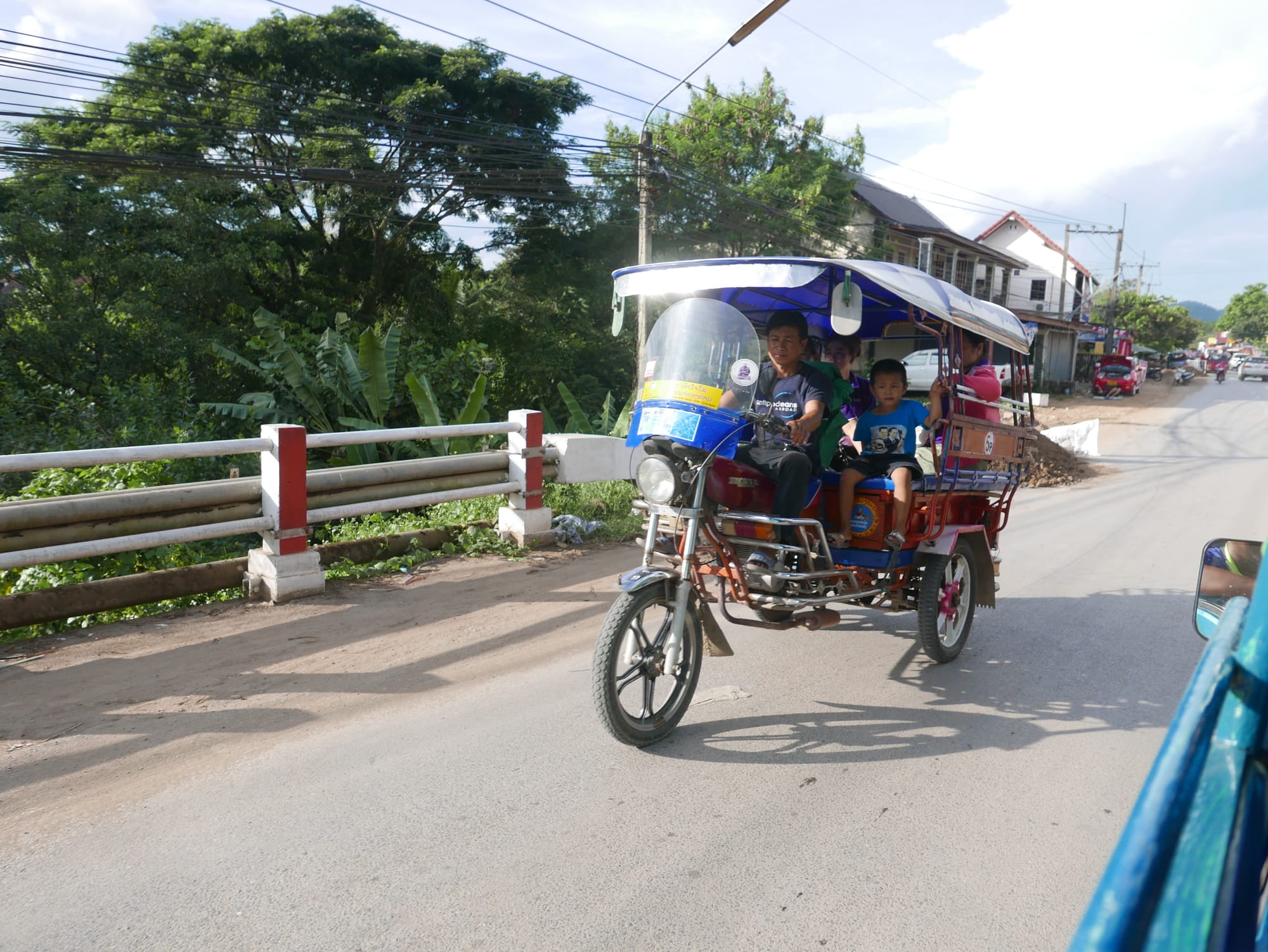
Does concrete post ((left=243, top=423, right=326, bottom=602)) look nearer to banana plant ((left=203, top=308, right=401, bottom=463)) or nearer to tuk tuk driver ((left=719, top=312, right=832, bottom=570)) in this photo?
tuk tuk driver ((left=719, top=312, right=832, bottom=570))

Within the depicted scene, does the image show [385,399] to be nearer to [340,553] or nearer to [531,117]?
[340,553]

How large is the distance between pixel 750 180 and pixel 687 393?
24.5 meters

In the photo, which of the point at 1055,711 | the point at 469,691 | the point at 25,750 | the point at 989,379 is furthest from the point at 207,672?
the point at 989,379

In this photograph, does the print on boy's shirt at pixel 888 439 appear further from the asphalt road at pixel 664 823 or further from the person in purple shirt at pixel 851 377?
the asphalt road at pixel 664 823

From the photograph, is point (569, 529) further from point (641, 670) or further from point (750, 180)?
point (750, 180)

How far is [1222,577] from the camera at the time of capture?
1.81m

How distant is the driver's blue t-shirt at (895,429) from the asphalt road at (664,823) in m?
1.35

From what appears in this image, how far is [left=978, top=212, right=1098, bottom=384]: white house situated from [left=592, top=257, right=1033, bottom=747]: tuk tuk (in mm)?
49725

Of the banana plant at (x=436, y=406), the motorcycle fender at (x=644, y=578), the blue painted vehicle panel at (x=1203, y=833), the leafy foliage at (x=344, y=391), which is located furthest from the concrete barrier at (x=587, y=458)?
the blue painted vehicle panel at (x=1203, y=833)

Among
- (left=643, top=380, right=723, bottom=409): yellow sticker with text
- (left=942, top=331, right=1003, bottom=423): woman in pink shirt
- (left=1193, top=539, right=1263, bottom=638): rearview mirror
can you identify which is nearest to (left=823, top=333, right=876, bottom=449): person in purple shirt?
(left=942, top=331, right=1003, bottom=423): woman in pink shirt

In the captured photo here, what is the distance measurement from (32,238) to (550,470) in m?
11.6

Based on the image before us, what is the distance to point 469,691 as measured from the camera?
15.7 feet

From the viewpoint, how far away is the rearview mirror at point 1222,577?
1735 mm

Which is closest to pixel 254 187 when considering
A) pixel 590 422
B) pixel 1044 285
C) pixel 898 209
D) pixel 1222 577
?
pixel 590 422
